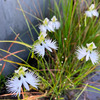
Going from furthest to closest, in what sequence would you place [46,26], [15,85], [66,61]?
1. [66,61]
2. [46,26]
3. [15,85]

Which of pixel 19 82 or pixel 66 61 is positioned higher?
pixel 66 61

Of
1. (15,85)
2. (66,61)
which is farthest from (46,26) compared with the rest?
(15,85)

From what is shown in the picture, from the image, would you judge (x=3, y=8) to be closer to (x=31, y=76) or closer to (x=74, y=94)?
(x=31, y=76)

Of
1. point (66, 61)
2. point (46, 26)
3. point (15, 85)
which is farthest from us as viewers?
point (66, 61)

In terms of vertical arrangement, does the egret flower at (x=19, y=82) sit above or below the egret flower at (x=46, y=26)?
below

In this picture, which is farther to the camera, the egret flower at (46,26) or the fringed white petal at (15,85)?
the egret flower at (46,26)

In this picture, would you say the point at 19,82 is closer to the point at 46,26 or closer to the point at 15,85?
the point at 15,85

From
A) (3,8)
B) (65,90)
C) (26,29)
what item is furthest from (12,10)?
(65,90)

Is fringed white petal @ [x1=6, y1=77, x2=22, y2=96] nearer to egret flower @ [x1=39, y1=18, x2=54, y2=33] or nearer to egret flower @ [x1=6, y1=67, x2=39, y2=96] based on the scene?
egret flower @ [x1=6, y1=67, x2=39, y2=96]

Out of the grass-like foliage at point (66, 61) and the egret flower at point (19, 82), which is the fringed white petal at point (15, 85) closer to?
the egret flower at point (19, 82)

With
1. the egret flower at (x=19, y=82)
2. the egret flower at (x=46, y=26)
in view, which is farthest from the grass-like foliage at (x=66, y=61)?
the egret flower at (x=19, y=82)

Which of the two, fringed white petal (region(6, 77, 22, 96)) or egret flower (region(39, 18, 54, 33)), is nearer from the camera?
fringed white petal (region(6, 77, 22, 96))

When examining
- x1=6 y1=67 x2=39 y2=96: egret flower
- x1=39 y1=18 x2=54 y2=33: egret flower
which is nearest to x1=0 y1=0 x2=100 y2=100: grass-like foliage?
x1=39 y1=18 x2=54 y2=33: egret flower
